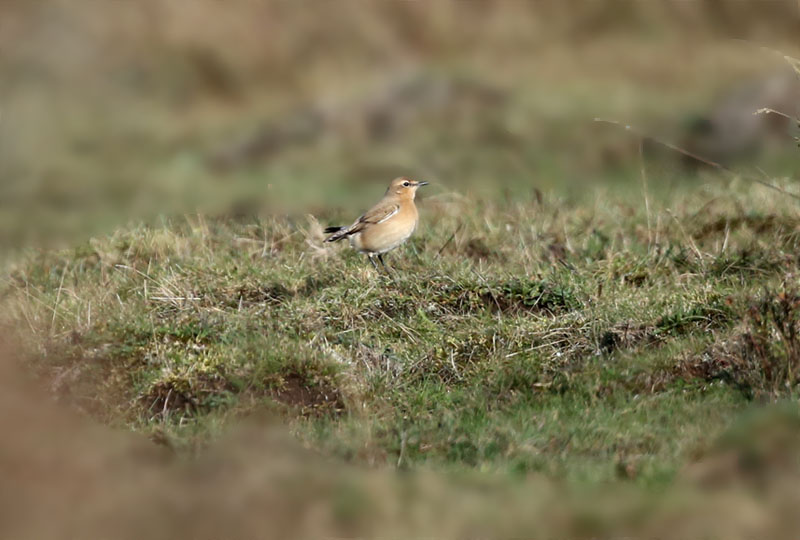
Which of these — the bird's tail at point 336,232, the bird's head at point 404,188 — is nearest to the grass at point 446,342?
the bird's tail at point 336,232

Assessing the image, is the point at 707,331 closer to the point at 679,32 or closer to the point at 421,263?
the point at 421,263

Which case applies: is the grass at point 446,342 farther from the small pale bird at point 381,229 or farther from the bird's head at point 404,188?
the bird's head at point 404,188

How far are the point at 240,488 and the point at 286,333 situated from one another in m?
2.39

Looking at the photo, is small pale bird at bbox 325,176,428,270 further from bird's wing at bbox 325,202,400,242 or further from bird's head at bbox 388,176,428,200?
bird's head at bbox 388,176,428,200

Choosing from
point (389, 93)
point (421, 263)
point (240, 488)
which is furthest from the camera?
point (389, 93)

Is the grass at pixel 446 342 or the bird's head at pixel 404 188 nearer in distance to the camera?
the grass at pixel 446 342

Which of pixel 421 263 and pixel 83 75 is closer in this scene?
pixel 421 263

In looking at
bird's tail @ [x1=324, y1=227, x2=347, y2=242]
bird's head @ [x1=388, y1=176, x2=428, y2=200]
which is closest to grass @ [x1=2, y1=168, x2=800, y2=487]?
bird's tail @ [x1=324, y1=227, x2=347, y2=242]

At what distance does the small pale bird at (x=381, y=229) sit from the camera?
826 cm

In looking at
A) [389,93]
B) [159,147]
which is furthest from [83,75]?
[389,93]

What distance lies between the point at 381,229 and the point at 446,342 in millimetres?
1653

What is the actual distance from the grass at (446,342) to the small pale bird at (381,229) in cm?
20

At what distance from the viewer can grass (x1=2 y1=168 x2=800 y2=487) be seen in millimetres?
5688

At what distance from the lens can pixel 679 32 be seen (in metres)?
20.2
